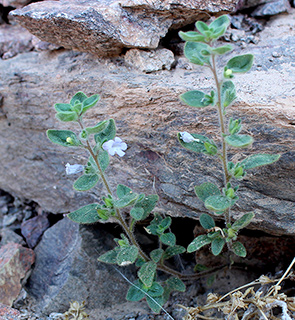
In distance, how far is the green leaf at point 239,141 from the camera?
1.96 meters

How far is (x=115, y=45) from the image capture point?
299 centimetres

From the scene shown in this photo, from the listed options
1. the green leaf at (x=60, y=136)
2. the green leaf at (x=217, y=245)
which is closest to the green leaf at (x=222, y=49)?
the green leaf at (x=60, y=136)

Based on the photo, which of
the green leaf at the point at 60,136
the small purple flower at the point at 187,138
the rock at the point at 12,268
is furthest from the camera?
the rock at the point at 12,268

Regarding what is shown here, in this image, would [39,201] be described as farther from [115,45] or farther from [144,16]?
[144,16]

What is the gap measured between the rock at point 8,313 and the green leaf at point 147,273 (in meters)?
0.95

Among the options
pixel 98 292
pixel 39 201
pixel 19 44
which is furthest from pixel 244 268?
pixel 19 44

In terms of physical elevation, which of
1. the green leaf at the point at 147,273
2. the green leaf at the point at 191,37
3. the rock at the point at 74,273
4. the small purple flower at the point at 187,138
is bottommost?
the rock at the point at 74,273

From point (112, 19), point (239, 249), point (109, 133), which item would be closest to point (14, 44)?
point (112, 19)

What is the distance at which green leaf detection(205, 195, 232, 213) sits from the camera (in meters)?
2.12

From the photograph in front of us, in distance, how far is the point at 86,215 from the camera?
98.7 inches

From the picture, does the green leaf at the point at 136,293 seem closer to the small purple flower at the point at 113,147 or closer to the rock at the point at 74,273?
the rock at the point at 74,273

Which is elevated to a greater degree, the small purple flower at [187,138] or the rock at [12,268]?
the small purple flower at [187,138]

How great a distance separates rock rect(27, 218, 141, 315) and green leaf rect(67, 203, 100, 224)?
73 cm

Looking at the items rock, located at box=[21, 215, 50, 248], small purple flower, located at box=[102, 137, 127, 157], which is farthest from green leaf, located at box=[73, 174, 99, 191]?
rock, located at box=[21, 215, 50, 248]
